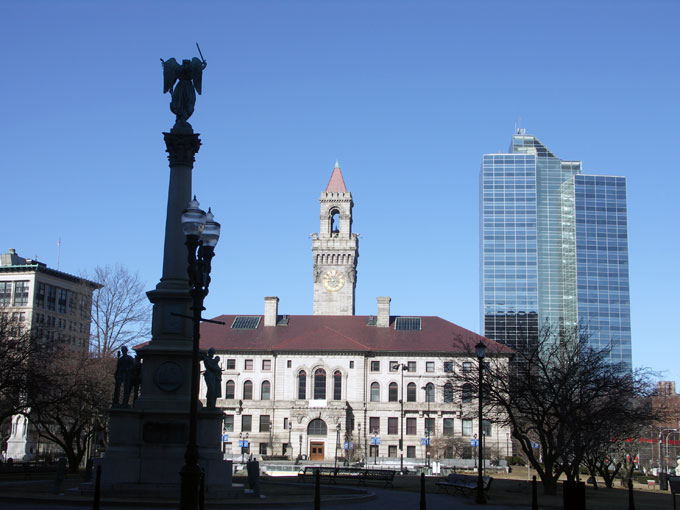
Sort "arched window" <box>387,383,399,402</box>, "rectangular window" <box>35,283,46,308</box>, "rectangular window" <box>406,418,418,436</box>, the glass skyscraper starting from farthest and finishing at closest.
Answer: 1. the glass skyscraper
2. "rectangular window" <box>35,283,46,308</box>
3. "arched window" <box>387,383,399,402</box>
4. "rectangular window" <box>406,418,418,436</box>

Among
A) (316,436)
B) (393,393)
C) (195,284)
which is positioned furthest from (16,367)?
(393,393)

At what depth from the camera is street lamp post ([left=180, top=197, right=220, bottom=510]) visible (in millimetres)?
16266

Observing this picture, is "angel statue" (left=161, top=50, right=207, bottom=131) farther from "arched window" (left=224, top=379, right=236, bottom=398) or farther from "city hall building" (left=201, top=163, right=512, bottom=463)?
"arched window" (left=224, top=379, right=236, bottom=398)

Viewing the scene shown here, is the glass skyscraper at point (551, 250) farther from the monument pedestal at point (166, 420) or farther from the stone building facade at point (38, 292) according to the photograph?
the monument pedestal at point (166, 420)

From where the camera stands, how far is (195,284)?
18.3 m

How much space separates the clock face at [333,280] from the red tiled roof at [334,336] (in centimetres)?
2241

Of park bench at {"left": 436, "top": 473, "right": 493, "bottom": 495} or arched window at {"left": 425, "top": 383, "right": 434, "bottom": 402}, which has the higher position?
arched window at {"left": 425, "top": 383, "right": 434, "bottom": 402}

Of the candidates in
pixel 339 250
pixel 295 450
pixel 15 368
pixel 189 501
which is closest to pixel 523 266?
pixel 339 250

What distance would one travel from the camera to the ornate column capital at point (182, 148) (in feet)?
105

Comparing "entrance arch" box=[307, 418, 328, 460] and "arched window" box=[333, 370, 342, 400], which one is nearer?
"entrance arch" box=[307, 418, 328, 460]

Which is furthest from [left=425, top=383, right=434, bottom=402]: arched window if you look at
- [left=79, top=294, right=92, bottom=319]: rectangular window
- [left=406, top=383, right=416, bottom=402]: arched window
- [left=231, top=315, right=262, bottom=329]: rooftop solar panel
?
[left=79, top=294, right=92, bottom=319]: rectangular window

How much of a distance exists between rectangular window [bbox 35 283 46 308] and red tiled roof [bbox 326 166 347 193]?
1738 inches

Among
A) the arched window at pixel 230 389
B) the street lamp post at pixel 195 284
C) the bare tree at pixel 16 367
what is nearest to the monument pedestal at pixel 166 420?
the street lamp post at pixel 195 284

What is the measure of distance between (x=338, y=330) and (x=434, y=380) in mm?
13017
